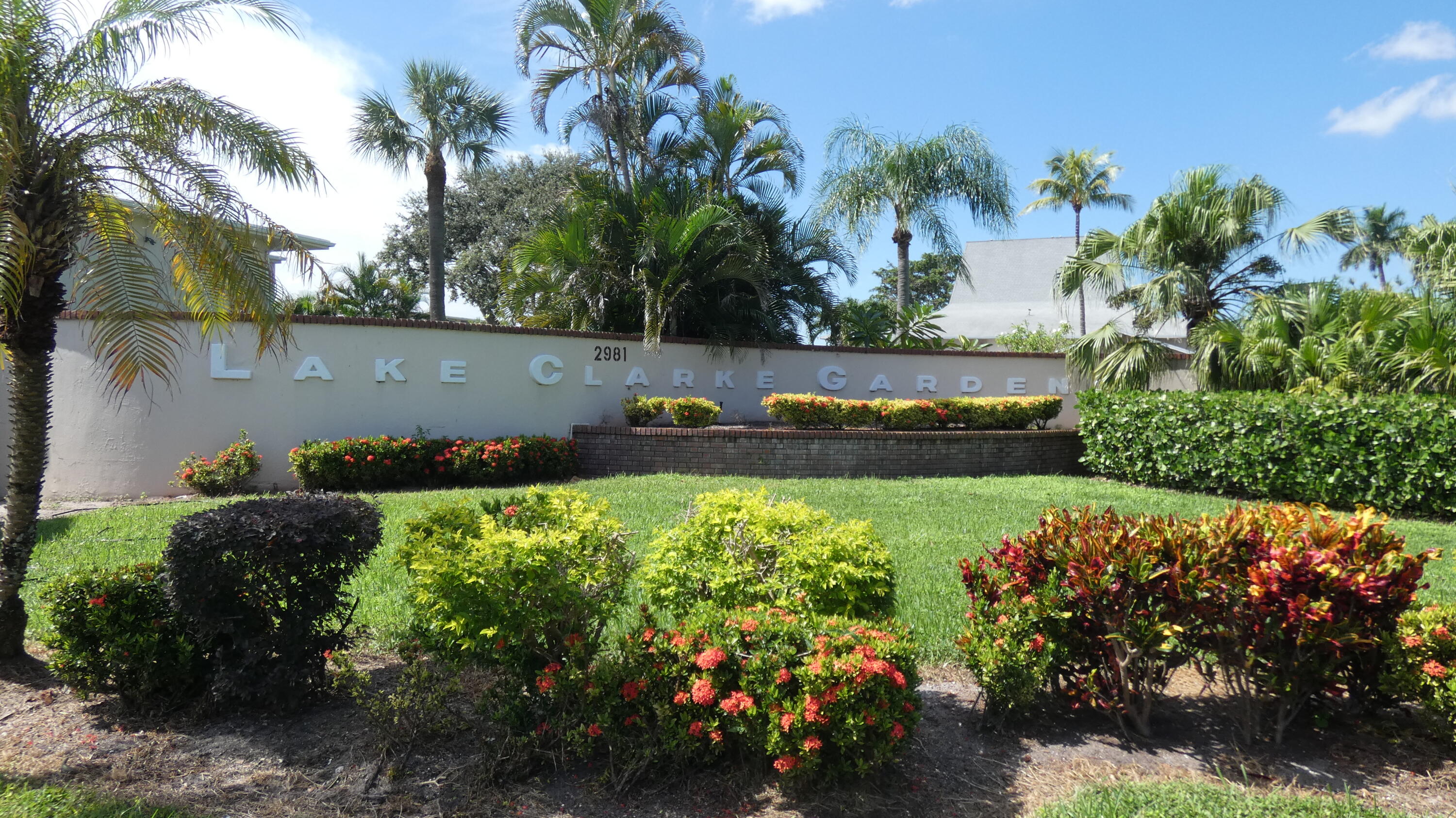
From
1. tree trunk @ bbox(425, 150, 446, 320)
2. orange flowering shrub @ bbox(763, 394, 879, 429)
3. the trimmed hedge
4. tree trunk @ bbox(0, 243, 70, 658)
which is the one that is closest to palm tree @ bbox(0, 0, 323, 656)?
tree trunk @ bbox(0, 243, 70, 658)

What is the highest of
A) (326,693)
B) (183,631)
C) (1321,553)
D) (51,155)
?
(51,155)

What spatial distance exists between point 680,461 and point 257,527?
875 cm

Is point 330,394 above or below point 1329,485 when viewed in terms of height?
above

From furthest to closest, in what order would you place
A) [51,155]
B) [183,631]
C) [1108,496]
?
[1108,496], [51,155], [183,631]

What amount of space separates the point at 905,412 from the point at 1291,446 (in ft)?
16.8

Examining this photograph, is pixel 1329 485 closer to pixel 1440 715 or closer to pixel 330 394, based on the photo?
pixel 1440 715

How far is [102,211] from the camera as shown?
17.2 ft

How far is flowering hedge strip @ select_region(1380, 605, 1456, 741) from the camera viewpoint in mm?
3697

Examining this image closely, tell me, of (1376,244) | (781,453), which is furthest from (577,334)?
(1376,244)

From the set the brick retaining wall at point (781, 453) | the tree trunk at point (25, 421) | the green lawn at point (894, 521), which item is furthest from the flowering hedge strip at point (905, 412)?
the tree trunk at point (25, 421)

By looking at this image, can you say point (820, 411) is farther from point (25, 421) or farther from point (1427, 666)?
point (25, 421)

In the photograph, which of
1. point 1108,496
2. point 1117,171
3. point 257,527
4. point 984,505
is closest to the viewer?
point 257,527

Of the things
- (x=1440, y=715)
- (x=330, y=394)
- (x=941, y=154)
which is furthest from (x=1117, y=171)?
(x=1440, y=715)

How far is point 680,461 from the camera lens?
1260 cm
